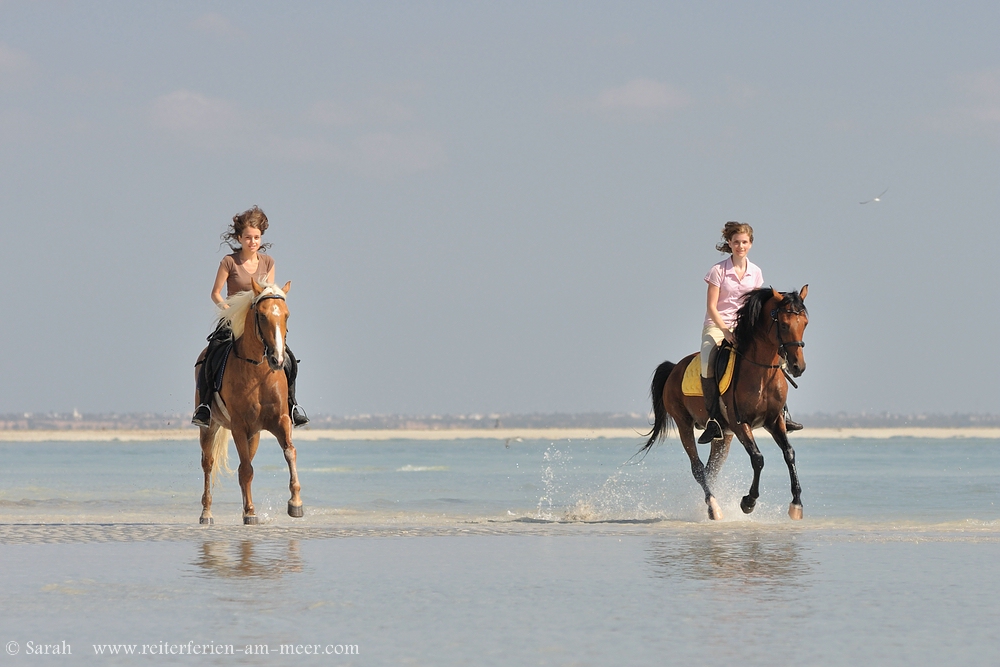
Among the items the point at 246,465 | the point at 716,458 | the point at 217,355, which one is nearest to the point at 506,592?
the point at 246,465

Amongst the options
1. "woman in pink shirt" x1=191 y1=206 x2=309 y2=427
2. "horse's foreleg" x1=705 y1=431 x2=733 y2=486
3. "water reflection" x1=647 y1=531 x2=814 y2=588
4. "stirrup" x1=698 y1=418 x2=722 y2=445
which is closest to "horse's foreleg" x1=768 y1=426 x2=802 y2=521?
"stirrup" x1=698 y1=418 x2=722 y2=445

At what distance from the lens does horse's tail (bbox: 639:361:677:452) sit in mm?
14880

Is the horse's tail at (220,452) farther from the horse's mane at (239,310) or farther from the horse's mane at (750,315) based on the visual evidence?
the horse's mane at (750,315)

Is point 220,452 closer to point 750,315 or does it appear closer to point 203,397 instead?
point 203,397

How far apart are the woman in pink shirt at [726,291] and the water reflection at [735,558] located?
214 centimetres

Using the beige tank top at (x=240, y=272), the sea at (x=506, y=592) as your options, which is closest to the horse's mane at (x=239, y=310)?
the beige tank top at (x=240, y=272)

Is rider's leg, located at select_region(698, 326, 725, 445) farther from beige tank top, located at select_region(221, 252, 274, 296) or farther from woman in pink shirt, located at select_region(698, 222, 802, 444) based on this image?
beige tank top, located at select_region(221, 252, 274, 296)

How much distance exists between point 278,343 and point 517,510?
7.21m

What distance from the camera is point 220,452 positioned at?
13688 mm

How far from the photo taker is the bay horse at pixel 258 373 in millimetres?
11641

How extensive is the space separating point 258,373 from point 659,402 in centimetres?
518

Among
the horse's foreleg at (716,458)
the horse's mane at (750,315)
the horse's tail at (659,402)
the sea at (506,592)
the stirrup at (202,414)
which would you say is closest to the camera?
the sea at (506,592)

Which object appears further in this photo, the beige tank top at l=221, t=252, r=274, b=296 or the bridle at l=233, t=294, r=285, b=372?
the beige tank top at l=221, t=252, r=274, b=296

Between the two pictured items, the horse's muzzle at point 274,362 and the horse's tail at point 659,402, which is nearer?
the horse's muzzle at point 274,362
